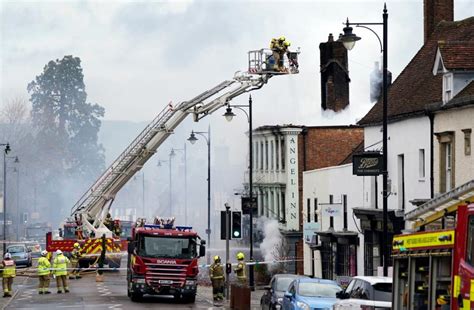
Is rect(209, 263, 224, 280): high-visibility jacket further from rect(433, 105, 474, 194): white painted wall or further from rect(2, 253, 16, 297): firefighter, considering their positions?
rect(433, 105, 474, 194): white painted wall

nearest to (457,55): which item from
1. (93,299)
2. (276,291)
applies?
(276,291)

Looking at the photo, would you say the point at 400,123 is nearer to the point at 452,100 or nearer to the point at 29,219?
the point at 452,100

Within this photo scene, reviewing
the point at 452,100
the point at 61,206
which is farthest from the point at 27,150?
the point at 452,100

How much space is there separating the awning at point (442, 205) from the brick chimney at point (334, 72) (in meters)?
49.9

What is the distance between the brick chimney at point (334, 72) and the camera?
231 feet

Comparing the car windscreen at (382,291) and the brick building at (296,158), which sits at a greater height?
the brick building at (296,158)

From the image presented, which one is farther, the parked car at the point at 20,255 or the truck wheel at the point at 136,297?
the parked car at the point at 20,255

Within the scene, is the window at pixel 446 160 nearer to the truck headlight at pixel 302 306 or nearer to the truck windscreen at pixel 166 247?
the truck windscreen at pixel 166 247

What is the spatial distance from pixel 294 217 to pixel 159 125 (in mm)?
16652

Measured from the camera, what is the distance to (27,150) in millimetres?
170125

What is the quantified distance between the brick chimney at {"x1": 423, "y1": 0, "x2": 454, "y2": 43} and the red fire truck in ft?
45.1

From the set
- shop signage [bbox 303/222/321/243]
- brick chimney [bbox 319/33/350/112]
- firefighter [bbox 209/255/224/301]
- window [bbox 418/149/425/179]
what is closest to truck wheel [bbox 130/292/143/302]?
firefighter [bbox 209/255/224/301]

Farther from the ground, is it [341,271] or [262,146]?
[262,146]

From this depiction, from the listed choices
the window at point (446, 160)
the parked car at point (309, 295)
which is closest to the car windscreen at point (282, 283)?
the parked car at point (309, 295)
